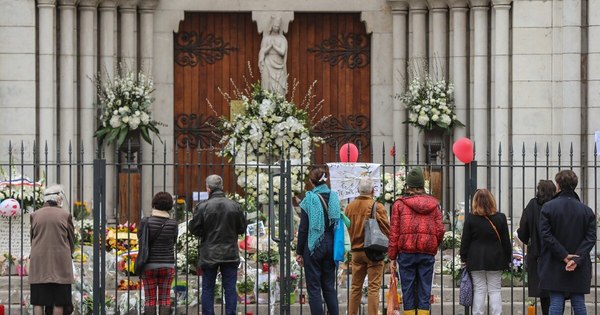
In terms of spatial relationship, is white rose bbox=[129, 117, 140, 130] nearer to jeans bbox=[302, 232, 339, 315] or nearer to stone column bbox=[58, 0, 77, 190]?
stone column bbox=[58, 0, 77, 190]

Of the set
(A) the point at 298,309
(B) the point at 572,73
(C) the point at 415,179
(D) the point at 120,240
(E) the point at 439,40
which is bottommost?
(A) the point at 298,309

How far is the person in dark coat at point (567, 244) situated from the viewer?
15656 mm

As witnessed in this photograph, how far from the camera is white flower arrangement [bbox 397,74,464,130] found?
2294 cm

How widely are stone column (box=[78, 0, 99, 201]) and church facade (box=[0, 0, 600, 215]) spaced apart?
0.07ft

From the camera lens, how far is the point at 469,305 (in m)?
16.3

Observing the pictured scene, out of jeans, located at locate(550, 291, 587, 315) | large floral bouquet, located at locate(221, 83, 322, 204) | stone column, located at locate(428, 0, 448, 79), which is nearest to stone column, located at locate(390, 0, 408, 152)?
stone column, located at locate(428, 0, 448, 79)

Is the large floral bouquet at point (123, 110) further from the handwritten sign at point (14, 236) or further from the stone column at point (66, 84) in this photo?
the handwritten sign at point (14, 236)

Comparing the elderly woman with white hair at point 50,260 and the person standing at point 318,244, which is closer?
the elderly woman with white hair at point 50,260

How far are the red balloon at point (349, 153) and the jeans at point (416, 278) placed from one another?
293 cm

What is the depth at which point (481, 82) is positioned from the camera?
23031mm

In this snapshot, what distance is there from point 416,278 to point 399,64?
829 centimetres

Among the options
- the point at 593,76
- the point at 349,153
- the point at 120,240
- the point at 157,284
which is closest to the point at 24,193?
the point at 120,240

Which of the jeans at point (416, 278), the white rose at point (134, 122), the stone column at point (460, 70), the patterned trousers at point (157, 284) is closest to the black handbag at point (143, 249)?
the patterned trousers at point (157, 284)

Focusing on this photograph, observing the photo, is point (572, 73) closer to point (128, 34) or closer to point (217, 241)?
point (128, 34)
